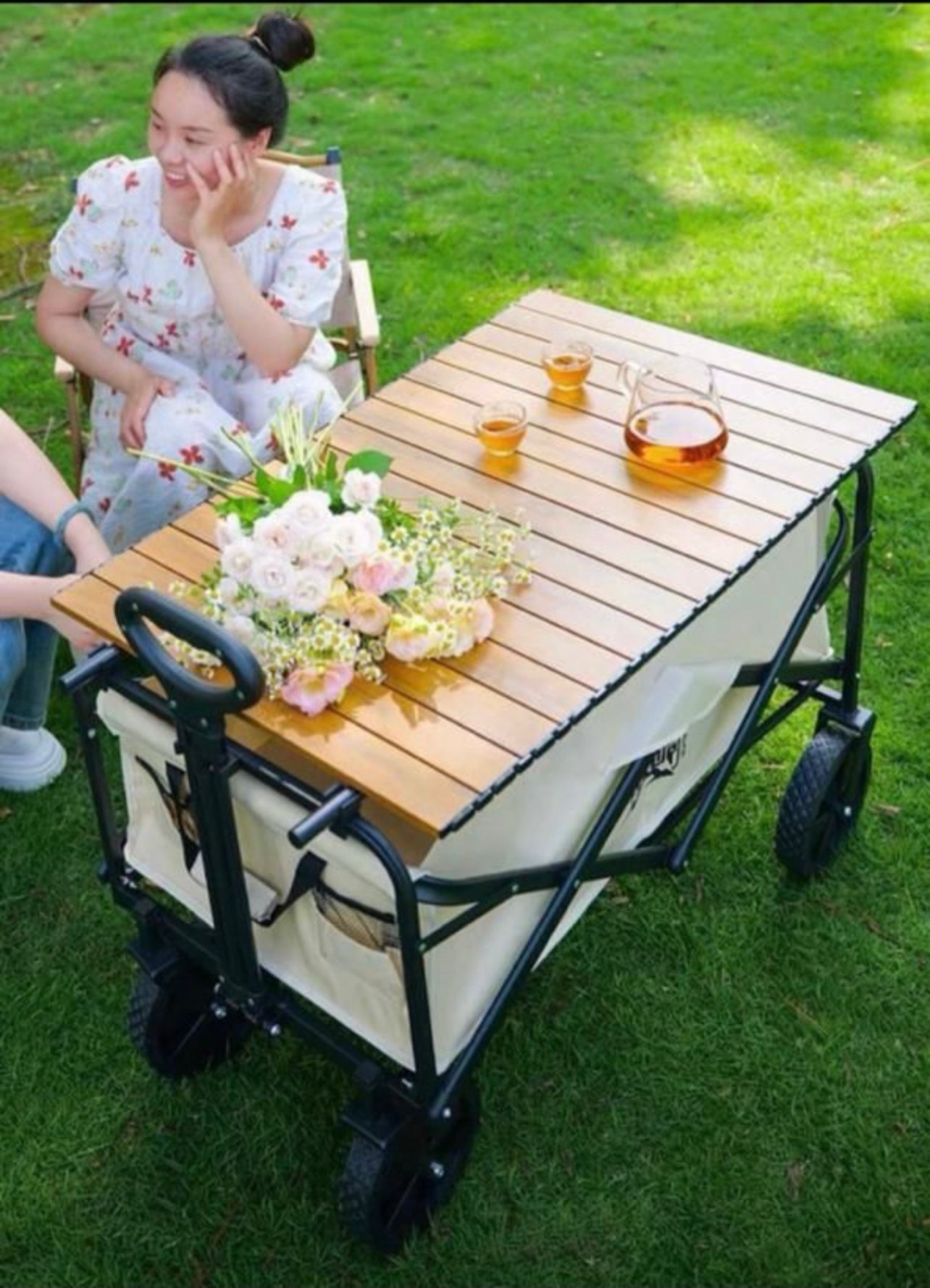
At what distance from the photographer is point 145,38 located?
691 cm

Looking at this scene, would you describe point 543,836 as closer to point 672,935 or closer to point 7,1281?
point 672,935

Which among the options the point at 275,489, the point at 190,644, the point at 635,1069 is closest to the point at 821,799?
the point at 635,1069

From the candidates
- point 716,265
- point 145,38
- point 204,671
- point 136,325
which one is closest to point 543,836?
point 204,671

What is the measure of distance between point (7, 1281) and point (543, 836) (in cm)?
116

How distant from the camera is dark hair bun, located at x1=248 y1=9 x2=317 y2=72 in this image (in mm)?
3014

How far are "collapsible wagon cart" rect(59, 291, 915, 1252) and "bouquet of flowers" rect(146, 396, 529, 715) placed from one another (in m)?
0.06

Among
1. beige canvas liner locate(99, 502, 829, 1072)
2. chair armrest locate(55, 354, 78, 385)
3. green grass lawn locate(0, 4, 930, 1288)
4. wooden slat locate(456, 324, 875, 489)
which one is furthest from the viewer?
chair armrest locate(55, 354, 78, 385)

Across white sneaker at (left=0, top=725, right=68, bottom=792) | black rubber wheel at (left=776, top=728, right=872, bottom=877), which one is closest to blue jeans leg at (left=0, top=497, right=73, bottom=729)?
white sneaker at (left=0, top=725, right=68, bottom=792)

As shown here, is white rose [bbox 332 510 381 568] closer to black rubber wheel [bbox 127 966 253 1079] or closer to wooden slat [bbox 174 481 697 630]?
wooden slat [bbox 174 481 697 630]

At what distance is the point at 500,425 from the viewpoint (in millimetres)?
2533

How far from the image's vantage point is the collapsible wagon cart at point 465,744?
1971mm

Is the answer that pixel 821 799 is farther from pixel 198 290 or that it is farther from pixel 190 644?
pixel 198 290

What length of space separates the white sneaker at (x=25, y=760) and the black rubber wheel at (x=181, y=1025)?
0.75 metres

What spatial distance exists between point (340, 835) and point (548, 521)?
0.73 m
